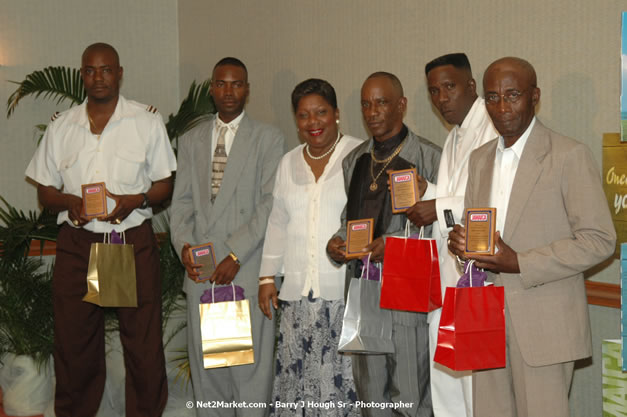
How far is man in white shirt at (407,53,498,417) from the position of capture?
2.95m

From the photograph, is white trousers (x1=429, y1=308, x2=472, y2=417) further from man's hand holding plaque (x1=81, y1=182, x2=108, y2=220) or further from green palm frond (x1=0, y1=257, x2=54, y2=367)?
green palm frond (x1=0, y1=257, x2=54, y2=367)

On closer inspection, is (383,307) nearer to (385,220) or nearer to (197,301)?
(385,220)

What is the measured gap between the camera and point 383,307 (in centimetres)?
296

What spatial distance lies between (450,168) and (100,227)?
2.08 meters

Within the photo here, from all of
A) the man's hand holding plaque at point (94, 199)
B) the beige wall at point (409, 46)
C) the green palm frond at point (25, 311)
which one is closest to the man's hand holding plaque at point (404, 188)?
the beige wall at point (409, 46)

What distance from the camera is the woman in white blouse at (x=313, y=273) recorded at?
334 cm

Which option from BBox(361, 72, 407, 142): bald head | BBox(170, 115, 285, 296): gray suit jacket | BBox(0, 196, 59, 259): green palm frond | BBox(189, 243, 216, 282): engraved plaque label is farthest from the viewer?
BBox(0, 196, 59, 259): green palm frond

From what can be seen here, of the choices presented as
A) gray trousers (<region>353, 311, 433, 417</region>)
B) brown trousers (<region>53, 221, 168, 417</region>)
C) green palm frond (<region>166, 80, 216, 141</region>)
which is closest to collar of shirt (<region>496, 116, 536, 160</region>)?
gray trousers (<region>353, 311, 433, 417</region>)

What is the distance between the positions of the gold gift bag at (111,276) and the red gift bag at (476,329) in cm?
210

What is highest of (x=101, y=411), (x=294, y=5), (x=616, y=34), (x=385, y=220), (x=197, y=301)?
(x=294, y=5)

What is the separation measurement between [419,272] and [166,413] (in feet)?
7.76

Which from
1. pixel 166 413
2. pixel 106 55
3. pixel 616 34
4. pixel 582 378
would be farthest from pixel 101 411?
pixel 616 34

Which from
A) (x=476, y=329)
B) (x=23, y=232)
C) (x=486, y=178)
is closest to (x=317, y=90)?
(x=486, y=178)

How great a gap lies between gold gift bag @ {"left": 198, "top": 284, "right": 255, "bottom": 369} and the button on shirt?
162 centimetres
